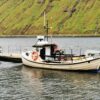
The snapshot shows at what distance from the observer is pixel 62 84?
73.8 meters

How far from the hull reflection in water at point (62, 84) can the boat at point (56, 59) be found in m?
2.12

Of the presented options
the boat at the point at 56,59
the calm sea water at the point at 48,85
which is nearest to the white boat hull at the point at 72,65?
the boat at the point at 56,59

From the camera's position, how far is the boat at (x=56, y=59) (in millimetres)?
90500

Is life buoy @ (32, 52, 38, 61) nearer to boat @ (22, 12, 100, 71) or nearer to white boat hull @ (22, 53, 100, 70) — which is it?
boat @ (22, 12, 100, 71)

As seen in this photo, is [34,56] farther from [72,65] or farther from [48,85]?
[48,85]

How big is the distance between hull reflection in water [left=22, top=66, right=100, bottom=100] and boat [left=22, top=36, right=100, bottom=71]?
212 centimetres

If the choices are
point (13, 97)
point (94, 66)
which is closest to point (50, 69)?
point (94, 66)

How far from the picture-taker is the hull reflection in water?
62531 millimetres

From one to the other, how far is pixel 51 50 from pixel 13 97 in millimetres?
39810

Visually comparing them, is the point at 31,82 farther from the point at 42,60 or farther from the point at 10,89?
the point at 42,60

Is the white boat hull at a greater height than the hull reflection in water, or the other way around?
the white boat hull

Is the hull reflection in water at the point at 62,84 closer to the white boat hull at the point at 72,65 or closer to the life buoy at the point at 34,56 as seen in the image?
the white boat hull at the point at 72,65

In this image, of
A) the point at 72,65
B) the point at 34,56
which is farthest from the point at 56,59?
the point at 72,65

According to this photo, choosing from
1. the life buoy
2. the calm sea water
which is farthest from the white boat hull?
the calm sea water
